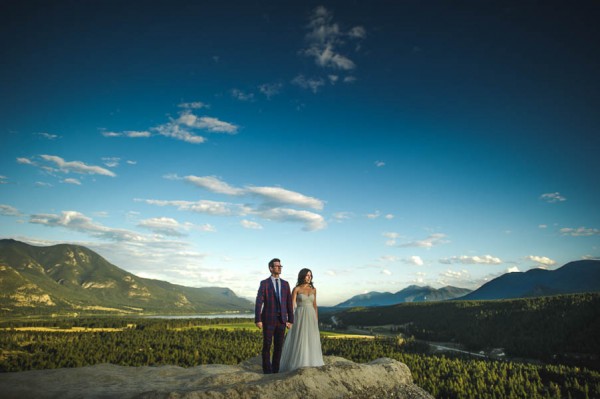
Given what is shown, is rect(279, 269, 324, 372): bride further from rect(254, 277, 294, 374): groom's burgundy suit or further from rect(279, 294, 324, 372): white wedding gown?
rect(254, 277, 294, 374): groom's burgundy suit

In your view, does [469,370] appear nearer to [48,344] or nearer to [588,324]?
[588,324]

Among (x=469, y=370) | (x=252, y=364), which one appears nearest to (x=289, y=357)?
(x=252, y=364)

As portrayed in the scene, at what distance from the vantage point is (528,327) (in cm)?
11944

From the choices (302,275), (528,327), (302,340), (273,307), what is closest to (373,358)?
(302,340)

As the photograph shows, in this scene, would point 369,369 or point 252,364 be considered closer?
point 369,369

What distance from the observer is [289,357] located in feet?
41.9

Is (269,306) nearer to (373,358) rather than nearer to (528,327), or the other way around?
(373,358)

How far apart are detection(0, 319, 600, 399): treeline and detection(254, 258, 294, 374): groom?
38.2 m

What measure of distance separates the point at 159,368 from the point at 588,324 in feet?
443

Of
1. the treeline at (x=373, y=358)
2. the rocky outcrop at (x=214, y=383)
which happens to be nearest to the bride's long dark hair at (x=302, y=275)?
the rocky outcrop at (x=214, y=383)

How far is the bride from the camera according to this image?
12.7m

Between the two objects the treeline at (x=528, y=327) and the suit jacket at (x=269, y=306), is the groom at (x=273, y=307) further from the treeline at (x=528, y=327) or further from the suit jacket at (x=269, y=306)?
the treeline at (x=528, y=327)

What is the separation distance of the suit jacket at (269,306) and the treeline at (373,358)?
38.3 meters

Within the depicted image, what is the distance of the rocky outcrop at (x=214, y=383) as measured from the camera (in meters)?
9.31
